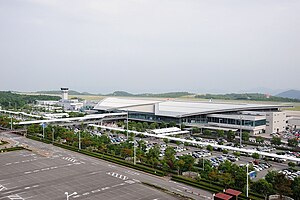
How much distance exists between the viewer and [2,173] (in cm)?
1808

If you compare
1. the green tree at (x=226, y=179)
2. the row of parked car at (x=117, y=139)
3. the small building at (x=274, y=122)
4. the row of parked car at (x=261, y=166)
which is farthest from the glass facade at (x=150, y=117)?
the green tree at (x=226, y=179)

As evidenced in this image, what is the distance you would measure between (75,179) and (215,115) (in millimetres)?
23143

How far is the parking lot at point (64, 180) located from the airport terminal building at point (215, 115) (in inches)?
744

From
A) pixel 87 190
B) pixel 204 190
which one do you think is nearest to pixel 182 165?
pixel 204 190

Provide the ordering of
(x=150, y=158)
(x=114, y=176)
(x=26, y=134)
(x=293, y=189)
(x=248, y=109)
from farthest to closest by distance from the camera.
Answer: (x=248, y=109) → (x=26, y=134) → (x=150, y=158) → (x=114, y=176) → (x=293, y=189)

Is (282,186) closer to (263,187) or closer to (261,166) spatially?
(263,187)

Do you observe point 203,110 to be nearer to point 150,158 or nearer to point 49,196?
point 150,158

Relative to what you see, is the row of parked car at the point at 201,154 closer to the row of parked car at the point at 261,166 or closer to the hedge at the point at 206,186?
the row of parked car at the point at 261,166

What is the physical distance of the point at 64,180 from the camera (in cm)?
1678

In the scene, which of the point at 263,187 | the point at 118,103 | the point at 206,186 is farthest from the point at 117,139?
the point at 118,103

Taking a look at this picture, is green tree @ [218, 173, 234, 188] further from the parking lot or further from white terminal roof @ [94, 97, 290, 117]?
white terminal roof @ [94, 97, 290, 117]

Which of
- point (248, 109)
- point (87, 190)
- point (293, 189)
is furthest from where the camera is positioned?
point (248, 109)

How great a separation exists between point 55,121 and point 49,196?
2315 centimetres

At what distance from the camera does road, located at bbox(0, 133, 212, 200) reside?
582 inches
